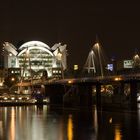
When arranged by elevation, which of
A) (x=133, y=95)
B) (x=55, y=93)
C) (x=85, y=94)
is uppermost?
(x=55, y=93)

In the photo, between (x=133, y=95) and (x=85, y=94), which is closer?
(x=133, y=95)

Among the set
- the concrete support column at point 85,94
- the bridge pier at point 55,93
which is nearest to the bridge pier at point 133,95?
the concrete support column at point 85,94

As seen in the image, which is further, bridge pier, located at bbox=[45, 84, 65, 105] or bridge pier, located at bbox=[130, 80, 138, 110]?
bridge pier, located at bbox=[45, 84, 65, 105]

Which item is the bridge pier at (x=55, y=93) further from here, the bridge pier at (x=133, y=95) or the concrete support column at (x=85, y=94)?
the bridge pier at (x=133, y=95)

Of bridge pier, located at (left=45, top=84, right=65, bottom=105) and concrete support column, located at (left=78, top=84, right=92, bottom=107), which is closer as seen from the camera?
concrete support column, located at (left=78, top=84, right=92, bottom=107)

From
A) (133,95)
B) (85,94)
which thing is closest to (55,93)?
(85,94)

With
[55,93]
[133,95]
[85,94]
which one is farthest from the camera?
[55,93]

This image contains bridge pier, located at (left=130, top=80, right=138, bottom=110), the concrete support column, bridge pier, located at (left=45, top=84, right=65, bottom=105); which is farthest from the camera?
bridge pier, located at (left=45, top=84, right=65, bottom=105)

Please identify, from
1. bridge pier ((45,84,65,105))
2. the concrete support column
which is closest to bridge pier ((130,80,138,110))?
the concrete support column

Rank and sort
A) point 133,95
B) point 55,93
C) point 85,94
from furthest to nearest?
1. point 55,93
2. point 85,94
3. point 133,95

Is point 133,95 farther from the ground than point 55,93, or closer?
closer

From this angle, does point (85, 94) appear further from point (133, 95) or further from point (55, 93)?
point (133, 95)

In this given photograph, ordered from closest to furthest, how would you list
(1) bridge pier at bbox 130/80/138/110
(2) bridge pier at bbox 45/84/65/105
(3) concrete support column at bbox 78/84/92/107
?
(1) bridge pier at bbox 130/80/138/110
(3) concrete support column at bbox 78/84/92/107
(2) bridge pier at bbox 45/84/65/105

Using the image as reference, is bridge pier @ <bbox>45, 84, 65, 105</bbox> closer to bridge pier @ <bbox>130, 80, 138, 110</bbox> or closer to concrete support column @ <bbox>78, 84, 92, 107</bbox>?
concrete support column @ <bbox>78, 84, 92, 107</bbox>
